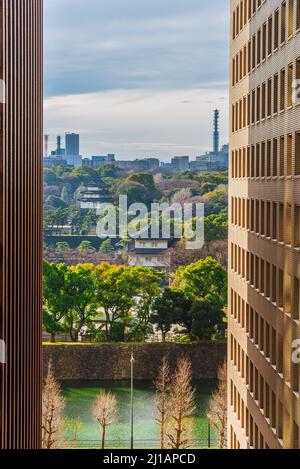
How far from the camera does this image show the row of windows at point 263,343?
16.5 meters

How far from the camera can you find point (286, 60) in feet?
56.4

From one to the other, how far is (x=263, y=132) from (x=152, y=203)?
34.5 m

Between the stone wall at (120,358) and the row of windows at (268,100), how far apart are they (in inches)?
787

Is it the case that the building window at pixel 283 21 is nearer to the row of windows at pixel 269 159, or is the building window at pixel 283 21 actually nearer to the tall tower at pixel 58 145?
the row of windows at pixel 269 159

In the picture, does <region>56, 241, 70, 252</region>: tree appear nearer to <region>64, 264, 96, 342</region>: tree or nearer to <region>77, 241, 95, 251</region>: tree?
<region>77, 241, 95, 251</region>: tree

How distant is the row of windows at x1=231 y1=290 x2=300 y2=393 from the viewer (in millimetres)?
16453

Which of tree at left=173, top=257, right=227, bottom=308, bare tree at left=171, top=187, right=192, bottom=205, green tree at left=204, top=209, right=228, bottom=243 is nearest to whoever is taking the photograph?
tree at left=173, top=257, right=227, bottom=308

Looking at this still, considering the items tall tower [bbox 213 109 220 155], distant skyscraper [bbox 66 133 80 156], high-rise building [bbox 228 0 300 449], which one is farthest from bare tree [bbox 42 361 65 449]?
tall tower [bbox 213 109 220 155]

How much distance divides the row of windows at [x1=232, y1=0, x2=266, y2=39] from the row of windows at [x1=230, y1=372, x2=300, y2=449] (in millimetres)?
8827

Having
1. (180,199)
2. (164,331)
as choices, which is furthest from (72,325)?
(180,199)

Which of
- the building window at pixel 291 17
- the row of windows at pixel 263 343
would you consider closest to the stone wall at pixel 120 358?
the row of windows at pixel 263 343

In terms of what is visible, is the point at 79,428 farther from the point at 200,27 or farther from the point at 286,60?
the point at 200,27

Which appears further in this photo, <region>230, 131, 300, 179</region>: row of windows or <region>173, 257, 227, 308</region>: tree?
<region>173, 257, 227, 308</region>: tree

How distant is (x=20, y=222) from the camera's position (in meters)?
16.5
